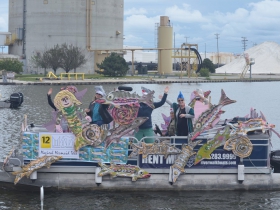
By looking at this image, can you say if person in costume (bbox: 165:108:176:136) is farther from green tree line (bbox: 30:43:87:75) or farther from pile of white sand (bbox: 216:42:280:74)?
pile of white sand (bbox: 216:42:280:74)

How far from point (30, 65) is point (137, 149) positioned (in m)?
95.5

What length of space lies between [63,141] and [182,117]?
10.3ft

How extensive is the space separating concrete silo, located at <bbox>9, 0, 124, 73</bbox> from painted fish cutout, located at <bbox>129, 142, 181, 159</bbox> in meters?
90.1

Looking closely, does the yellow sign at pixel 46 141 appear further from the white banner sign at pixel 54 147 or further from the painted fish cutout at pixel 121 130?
the painted fish cutout at pixel 121 130

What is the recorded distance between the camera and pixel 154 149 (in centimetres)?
1620

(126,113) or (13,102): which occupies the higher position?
(13,102)

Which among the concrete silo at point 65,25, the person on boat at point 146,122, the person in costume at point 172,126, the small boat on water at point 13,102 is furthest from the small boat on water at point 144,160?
the concrete silo at point 65,25

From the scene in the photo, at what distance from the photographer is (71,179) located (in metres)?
16.3

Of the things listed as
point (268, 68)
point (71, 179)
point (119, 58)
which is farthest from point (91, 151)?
point (268, 68)

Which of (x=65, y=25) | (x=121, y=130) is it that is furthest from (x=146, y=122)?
(x=65, y=25)

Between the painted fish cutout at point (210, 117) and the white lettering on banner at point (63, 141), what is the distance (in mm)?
3141

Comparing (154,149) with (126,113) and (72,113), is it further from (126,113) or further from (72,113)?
(72,113)

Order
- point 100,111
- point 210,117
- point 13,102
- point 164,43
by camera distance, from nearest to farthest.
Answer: point 100,111, point 210,117, point 13,102, point 164,43

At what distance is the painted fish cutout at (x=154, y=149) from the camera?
634 inches
